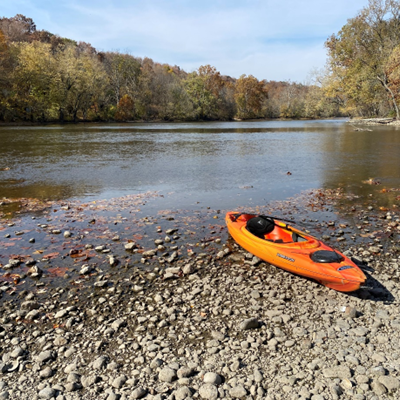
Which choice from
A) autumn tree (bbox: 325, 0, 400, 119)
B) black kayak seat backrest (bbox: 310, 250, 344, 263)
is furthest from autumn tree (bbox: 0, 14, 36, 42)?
black kayak seat backrest (bbox: 310, 250, 344, 263)

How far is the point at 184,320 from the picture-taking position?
20.2ft

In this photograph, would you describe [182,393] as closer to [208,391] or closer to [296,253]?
[208,391]

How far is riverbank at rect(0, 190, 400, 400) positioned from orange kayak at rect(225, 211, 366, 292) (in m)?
0.31

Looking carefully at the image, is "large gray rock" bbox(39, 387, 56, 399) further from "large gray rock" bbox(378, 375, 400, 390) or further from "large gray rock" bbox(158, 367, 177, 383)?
"large gray rock" bbox(378, 375, 400, 390)

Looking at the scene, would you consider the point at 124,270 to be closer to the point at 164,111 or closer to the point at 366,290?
the point at 366,290

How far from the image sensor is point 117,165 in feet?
77.6

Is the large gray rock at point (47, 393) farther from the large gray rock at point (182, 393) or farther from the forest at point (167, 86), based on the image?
the forest at point (167, 86)

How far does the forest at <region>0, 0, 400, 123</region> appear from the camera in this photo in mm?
60094

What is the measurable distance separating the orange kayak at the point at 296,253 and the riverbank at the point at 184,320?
31cm

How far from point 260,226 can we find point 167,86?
105 m

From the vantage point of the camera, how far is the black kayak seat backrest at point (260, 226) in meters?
9.29

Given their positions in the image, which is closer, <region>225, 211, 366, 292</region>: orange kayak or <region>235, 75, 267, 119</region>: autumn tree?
<region>225, 211, 366, 292</region>: orange kayak

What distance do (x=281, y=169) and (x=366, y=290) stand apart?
15.5 meters

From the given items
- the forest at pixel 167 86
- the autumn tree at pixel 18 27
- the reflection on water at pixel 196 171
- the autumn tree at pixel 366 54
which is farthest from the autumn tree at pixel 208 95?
the reflection on water at pixel 196 171
